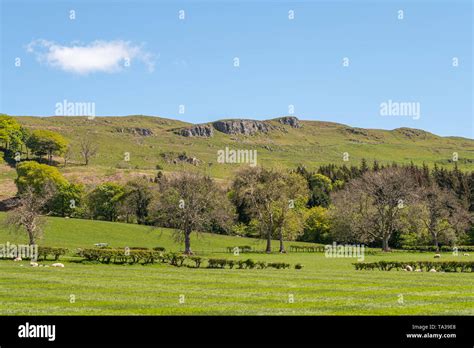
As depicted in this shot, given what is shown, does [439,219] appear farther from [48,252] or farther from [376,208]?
[48,252]

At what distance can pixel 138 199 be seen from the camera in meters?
145

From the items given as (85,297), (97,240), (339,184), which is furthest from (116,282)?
(339,184)

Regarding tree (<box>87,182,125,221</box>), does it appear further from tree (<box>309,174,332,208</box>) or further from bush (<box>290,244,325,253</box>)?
tree (<box>309,174,332,208</box>)

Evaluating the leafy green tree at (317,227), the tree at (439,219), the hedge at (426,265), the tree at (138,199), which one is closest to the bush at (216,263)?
the hedge at (426,265)

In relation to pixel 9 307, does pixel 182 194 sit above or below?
above

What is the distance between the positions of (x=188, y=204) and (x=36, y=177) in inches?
3400

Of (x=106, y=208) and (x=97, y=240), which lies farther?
(x=106, y=208)

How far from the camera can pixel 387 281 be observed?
38.7 metres

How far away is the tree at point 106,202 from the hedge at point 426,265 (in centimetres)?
9990

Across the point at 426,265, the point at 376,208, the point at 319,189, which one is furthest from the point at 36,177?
the point at 426,265
